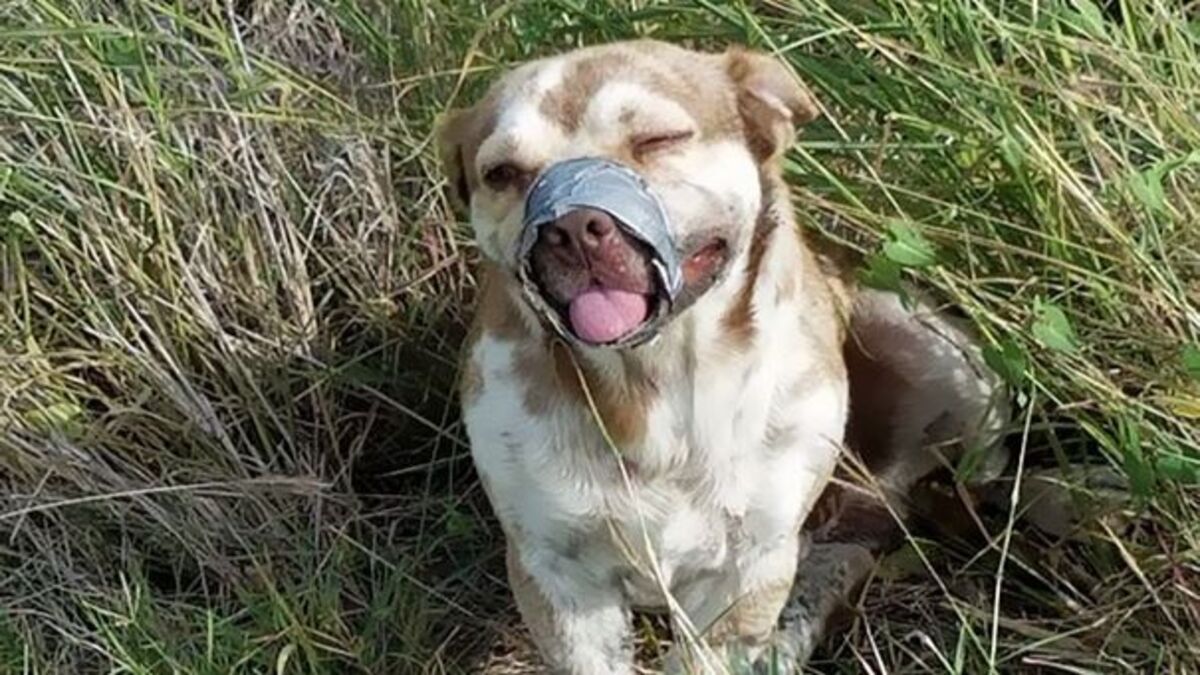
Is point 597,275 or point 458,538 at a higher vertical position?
point 597,275

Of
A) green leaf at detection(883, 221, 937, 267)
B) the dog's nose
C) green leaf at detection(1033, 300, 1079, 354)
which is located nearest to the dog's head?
the dog's nose

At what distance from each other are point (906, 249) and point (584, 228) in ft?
1.60

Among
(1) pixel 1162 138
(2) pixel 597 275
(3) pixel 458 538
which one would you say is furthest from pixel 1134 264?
(3) pixel 458 538

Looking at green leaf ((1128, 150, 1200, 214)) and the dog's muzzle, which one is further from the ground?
the dog's muzzle

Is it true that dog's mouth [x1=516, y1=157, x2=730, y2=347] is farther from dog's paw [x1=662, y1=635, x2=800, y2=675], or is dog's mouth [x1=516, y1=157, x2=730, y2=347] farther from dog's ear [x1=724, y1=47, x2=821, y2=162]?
dog's paw [x1=662, y1=635, x2=800, y2=675]

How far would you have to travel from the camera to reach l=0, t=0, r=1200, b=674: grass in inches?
109

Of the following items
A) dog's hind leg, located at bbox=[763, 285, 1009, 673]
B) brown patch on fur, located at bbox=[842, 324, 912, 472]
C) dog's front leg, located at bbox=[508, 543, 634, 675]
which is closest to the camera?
dog's front leg, located at bbox=[508, 543, 634, 675]

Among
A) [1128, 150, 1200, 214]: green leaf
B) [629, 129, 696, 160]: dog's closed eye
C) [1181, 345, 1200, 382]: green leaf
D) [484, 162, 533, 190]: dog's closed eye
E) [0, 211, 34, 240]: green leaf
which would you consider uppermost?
[629, 129, 696, 160]: dog's closed eye

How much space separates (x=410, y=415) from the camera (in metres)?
3.28

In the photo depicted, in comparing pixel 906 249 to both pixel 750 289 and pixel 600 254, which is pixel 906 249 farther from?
pixel 600 254

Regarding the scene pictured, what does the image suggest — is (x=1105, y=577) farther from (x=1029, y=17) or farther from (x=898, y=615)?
(x=1029, y=17)

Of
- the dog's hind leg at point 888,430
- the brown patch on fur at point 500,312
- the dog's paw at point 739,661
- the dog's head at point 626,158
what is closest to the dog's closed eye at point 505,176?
the dog's head at point 626,158

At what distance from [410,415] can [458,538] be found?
0.21 metres

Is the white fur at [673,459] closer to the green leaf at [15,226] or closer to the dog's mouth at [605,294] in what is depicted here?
the dog's mouth at [605,294]
